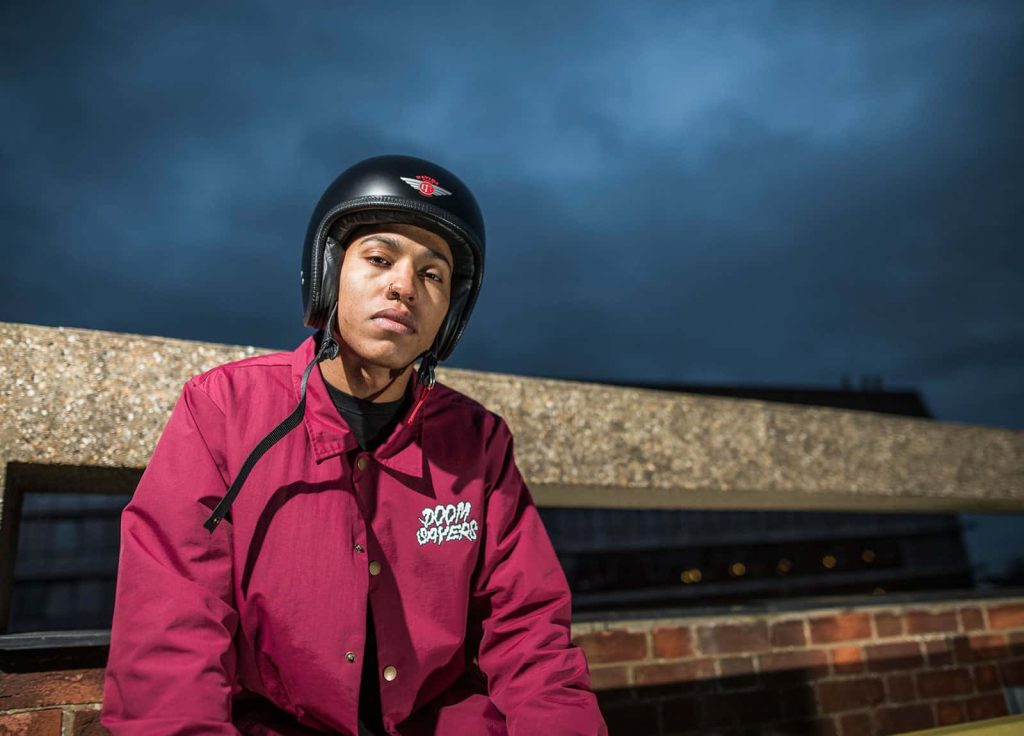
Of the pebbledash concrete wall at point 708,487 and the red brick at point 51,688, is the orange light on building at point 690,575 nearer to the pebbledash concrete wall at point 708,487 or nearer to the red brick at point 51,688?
the pebbledash concrete wall at point 708,487

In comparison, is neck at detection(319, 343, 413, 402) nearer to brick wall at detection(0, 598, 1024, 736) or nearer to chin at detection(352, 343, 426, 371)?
chin at detection(352, 343, 426, 371)

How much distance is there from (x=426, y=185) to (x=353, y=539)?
0.85 meters

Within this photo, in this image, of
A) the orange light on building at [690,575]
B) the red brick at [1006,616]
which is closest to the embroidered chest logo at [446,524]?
the red brick at [1006,616]

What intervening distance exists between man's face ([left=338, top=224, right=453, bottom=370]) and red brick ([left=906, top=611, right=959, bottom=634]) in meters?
2.72

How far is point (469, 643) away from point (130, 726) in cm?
78

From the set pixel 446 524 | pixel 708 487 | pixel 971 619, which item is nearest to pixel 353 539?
pixel 446 524

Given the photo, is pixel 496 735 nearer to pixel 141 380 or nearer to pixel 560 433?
pixel 560 433

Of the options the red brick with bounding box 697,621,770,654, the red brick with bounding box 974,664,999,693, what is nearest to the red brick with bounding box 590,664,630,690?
the red brick with bounding box 697,621,770,654

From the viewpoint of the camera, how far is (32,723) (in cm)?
148

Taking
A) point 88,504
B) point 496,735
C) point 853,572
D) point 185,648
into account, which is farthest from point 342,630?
point 853,572

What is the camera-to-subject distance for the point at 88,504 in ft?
43.7

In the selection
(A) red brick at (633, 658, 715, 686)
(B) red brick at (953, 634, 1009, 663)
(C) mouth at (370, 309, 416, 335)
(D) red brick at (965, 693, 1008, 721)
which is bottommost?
(D) red brick at (965, 693, 1008, 721)

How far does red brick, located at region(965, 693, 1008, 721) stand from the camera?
2861mm

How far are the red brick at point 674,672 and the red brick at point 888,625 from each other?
90 centimetres
